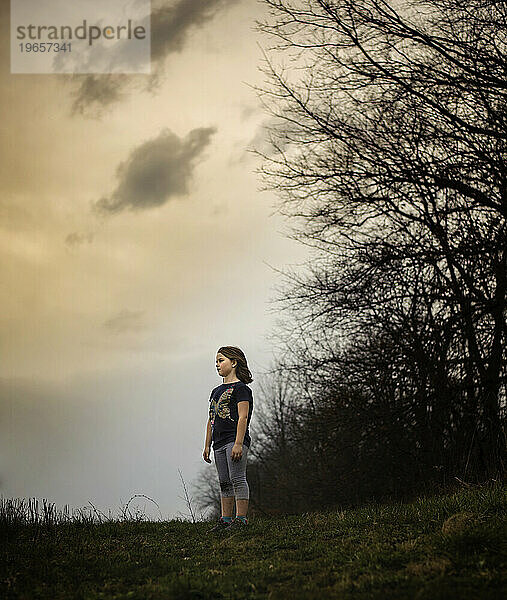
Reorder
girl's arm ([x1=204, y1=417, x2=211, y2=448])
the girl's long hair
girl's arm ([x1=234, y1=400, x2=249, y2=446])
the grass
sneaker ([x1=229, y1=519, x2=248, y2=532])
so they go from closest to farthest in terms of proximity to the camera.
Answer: the grass, sneaker ([x1=229, y1=519, x2=248, y2=532]), girl's arm ([x1=234, y1=400, x2=249, y2=446]), the girl's long hair, girl's arm ([x1=204, y1=417, x2=211, y2=448])

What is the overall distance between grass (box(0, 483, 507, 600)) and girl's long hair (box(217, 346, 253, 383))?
1705 mm

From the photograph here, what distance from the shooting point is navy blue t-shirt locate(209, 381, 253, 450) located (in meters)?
7.54

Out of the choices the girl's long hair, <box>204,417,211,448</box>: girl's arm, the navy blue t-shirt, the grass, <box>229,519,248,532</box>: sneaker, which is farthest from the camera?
<box>204,417,211,448</box>: girl's arm

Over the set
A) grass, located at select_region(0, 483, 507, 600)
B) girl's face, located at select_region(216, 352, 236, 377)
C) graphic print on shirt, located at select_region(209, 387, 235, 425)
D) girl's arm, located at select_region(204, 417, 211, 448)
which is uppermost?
girl's face, located at select_region(216, 352, 236, 377)

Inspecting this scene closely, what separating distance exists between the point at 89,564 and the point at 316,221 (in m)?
8.97

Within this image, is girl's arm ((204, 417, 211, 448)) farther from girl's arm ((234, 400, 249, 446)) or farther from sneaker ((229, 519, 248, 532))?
sneaker ((229, 519, 248, 532))

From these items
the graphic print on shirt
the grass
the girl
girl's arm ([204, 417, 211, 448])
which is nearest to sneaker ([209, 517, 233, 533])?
the girl

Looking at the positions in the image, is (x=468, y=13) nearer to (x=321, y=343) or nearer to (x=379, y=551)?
(x=321, y=343)

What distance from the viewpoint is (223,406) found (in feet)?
25.0

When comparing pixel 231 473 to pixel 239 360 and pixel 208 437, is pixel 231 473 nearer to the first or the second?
pixel 208 437

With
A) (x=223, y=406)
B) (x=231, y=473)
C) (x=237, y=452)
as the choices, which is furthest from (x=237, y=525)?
(x=223, y=406)

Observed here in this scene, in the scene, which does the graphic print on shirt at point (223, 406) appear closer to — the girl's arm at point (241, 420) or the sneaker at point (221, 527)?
the girl's arm at point (241, 420)

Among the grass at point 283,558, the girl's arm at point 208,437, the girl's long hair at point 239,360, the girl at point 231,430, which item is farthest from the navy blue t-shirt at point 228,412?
the grass at point 283,558

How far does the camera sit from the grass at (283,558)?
4.29 m
